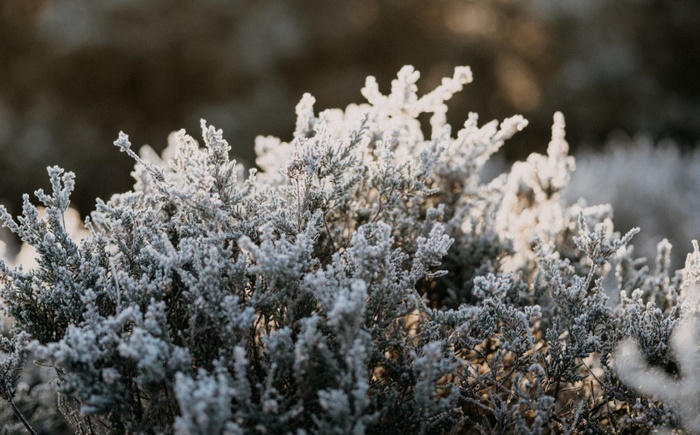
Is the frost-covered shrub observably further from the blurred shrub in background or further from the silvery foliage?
the blurred shrub in background

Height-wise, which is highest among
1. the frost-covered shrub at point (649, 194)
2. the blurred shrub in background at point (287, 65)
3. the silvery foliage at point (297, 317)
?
the blurred shrub in background at point (287, 65)

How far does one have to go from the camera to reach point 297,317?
1998 millimetres

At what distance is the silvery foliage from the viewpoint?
163 centimetres

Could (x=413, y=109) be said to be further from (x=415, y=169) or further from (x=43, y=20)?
(x=43, y=20)

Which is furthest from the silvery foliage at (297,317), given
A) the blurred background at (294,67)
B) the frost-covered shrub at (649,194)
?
the blurred background at (294,67)

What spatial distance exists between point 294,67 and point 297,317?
965 cm

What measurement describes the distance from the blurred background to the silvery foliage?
7.03m

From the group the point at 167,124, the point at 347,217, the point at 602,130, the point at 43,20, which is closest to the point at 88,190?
the point at 167,124

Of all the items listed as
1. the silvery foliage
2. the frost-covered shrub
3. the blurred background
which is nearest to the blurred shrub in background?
the blurred background

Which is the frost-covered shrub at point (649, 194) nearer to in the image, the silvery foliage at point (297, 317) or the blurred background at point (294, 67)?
the silvery foliage at point (297, 317)

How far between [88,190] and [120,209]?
25.3ft

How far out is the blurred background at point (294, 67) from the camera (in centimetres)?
1002

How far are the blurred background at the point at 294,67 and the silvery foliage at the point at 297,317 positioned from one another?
23.1 feet

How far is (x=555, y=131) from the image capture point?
2.87 m
